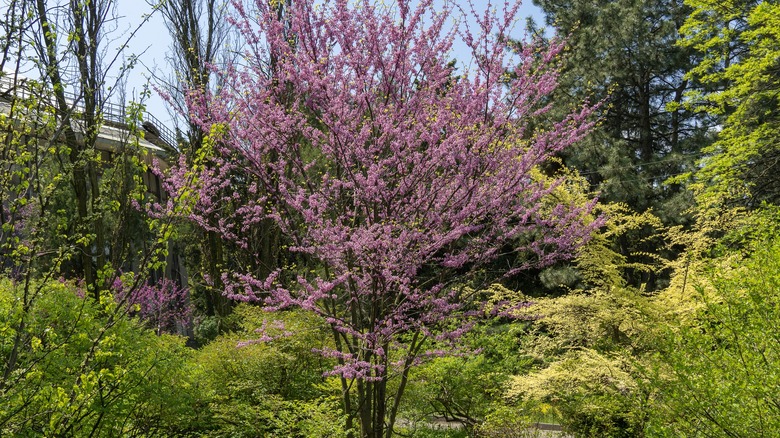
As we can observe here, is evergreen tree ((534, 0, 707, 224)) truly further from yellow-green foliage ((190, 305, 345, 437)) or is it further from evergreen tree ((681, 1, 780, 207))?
yellow-green foliage ((190, 305, 345, 437))

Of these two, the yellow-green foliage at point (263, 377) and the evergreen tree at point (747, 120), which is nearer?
the yellow-green foliage at point (263, 377)

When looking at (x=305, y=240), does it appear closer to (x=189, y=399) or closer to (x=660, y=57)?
(x=189, y=399)

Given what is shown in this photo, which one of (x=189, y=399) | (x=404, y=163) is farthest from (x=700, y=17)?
(x=189, y=399)

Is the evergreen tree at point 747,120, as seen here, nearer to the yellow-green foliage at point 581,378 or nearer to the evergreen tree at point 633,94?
the evergreen tree at point 633,94

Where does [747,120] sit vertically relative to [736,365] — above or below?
above

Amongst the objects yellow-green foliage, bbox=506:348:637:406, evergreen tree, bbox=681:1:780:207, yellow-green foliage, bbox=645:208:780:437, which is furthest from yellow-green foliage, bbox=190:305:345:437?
evergreen tree, bbox=681:1:780:207

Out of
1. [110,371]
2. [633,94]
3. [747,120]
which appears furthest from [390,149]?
[633,94]

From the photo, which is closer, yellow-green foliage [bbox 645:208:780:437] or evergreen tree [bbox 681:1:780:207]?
yellow-green foliage [bbox 645:208:780:437]

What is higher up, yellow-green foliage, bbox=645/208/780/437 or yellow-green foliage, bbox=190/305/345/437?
yellow-green foliage, bbox=645/208/780/437

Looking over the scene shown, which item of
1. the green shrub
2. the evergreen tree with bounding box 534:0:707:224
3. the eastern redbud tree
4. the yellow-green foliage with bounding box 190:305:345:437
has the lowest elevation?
the yellow-green foliage with bounding box 190:305:345:437

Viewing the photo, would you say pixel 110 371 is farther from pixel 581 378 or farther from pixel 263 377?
pixel 581 378

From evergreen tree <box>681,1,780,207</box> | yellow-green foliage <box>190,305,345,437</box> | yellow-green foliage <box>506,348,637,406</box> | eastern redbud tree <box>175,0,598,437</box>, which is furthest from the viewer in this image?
evergreen tree <box>681,1,780,207</box>

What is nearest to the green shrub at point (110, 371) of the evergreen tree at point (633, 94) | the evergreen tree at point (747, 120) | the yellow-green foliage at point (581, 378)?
the yellow-green foliage at point (581, 378)

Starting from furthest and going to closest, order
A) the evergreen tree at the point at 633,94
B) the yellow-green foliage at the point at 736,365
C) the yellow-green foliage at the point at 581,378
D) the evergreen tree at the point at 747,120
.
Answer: the evergreen tree at the point at 633,94 < the evergreen tree at the point at 747,120 < the yellow-green foliage at the point at 581,378 < the yellow-green foliage at the point at 736,365
